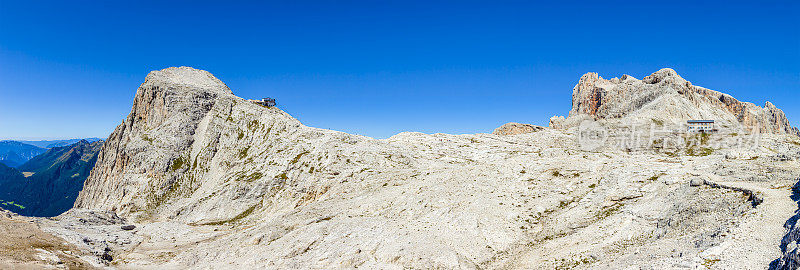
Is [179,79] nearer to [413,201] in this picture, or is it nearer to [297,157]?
[297,157]

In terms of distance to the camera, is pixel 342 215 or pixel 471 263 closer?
pixel 471 263

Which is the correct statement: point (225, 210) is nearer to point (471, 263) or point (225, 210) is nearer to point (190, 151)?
point (190, 151)

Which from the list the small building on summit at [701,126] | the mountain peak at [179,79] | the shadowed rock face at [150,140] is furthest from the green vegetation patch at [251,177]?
the small building on summit at [701,126]

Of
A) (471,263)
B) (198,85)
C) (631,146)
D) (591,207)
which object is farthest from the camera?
(198,85)

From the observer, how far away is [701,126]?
155000mm

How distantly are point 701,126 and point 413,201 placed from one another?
159 meters

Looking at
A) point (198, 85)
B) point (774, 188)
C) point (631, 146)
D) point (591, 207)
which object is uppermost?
point (198, 85)

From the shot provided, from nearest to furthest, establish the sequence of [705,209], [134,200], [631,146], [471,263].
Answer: [705,209]
[471,263]
[134,200]
[631,146]

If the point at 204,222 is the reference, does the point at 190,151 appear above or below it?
above

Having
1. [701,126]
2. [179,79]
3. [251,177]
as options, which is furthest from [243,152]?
[701,126]

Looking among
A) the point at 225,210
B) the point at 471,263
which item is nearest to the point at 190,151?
the point at 225,210

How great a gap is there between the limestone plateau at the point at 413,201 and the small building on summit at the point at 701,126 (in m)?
8.75

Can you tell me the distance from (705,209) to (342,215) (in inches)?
2246

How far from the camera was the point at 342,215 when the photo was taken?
233ft
